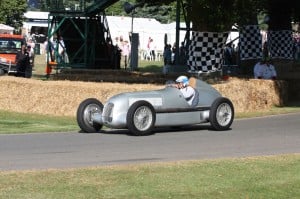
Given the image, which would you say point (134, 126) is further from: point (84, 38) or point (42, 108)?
point (84, 38)

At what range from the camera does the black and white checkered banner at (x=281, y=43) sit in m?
37.1

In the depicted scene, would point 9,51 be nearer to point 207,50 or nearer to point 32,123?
point 207,50

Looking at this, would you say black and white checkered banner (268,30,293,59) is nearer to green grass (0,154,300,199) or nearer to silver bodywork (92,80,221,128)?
silver bodywork (92,80,221,128)

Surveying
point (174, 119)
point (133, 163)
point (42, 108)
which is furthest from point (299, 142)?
point (42, 108)

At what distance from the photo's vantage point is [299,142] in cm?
1302

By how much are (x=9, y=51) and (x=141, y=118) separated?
18.0 m

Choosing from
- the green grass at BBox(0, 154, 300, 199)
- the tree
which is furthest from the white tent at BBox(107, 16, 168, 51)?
the green grass at BBox(0, 154, 300, 199)

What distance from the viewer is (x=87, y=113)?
1471 centimetres

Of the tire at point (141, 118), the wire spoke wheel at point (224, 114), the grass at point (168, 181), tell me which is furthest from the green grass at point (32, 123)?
the grass at point (168, 181)

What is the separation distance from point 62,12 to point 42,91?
15585 millimetres

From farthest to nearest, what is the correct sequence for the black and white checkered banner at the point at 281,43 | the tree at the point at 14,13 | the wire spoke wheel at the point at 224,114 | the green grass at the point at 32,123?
the tree at the point at 14,13 → the black and white checkered banner at the point at 281,43 → the green grass at the point at 32,123 → the wire spoke wheel at the point at 224,114

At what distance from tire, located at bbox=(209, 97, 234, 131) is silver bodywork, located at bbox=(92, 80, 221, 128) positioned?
0.63ft

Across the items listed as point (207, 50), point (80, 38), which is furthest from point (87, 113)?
point (80, 38)

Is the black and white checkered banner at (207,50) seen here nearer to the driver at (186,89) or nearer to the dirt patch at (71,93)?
the dirt patch at (71,93)
